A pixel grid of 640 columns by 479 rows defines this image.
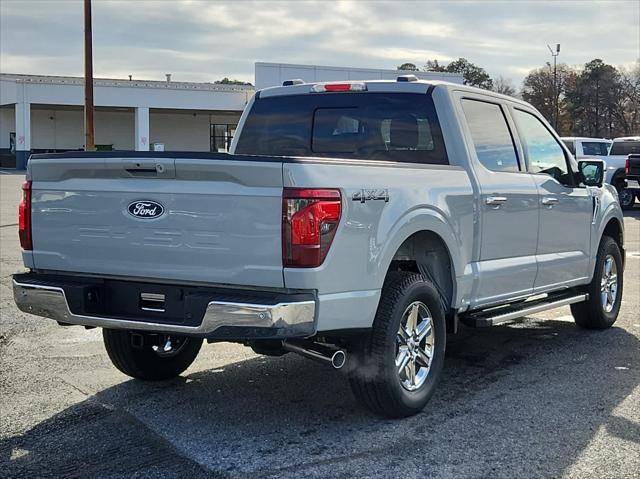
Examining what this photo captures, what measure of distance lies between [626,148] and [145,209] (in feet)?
74.8

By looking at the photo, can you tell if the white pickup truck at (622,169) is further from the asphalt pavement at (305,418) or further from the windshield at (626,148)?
the asphalt pavement at (305,418)

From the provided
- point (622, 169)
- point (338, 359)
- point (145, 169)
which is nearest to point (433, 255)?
point (338, 359)

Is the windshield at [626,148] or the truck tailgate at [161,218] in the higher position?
the windshield at [626,148]

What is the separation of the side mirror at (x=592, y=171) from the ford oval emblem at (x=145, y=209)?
14.0ft

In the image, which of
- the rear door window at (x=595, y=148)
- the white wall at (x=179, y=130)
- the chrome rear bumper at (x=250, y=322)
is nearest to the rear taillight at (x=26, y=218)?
the chrome rear bumper at (x=250, y=322)

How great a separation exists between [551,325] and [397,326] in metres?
3.81

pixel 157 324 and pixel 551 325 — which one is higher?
pixel 157 324

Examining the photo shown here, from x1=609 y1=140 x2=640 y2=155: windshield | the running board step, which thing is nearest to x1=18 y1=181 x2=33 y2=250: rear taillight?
the running board step

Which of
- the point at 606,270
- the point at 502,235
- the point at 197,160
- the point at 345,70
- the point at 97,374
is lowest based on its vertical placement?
the point at 97,374

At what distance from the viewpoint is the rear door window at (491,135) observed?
591 cm

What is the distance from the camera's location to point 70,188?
472 cm

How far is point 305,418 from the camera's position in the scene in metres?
4.99

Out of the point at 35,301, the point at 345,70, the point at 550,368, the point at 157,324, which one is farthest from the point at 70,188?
the point at 345,70

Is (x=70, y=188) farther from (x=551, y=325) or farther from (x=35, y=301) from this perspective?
(x=551, y=325)
